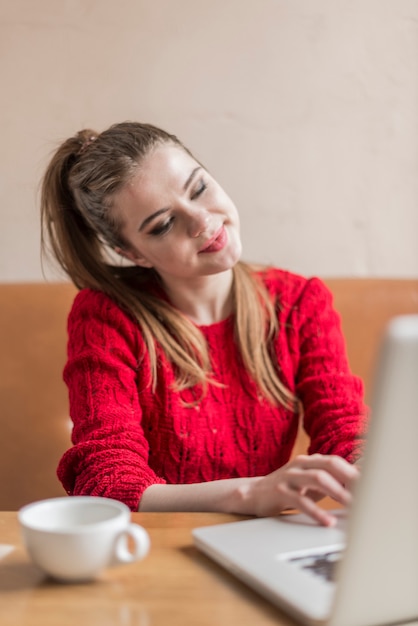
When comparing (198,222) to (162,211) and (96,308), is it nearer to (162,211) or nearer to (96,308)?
(162,211)

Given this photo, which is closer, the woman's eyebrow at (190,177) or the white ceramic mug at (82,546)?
the white ceramic mug at (82,546)

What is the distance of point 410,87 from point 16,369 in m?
1.19

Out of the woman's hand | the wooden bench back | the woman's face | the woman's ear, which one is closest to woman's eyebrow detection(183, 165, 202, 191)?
the woman's face

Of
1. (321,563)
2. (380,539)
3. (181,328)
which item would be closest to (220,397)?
(181,328)

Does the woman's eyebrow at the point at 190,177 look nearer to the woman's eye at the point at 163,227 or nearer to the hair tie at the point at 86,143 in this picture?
the woman's eye at the point at 163,227

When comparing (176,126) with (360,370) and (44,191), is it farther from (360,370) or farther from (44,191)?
(360,370)

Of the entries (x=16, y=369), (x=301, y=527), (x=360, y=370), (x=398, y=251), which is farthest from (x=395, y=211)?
(x=301, y=527)

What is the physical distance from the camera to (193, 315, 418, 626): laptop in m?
0.48

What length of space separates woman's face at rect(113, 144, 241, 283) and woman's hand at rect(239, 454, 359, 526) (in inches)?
20.3

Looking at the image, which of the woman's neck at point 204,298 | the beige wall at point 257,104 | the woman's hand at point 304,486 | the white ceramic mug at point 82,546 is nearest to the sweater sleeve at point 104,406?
the woman's neck at point 204,298

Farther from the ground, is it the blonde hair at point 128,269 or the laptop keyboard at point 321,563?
the blonde hair at point 128,269

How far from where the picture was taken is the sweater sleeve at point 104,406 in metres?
1.09

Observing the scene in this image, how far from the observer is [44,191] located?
4.93 ft

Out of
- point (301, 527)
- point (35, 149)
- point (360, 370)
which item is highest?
point (35, 149)
